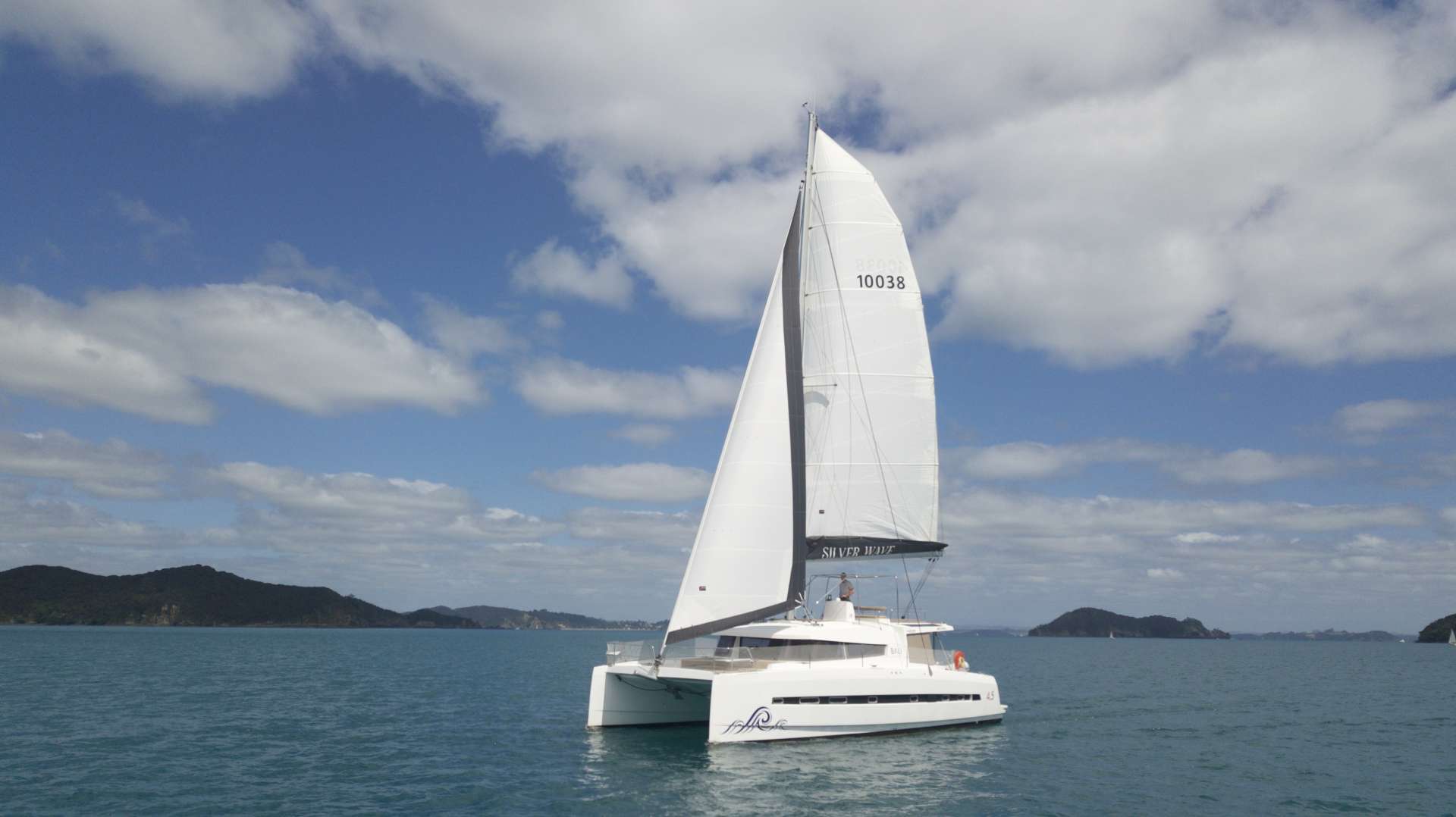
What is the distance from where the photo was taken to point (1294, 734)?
25.3 metres

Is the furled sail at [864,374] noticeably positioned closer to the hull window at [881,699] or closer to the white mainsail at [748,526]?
the white mainsail at [748,526]

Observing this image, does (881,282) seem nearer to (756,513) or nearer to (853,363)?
(853,363)

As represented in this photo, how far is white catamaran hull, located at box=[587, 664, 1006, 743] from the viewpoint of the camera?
1869 cm

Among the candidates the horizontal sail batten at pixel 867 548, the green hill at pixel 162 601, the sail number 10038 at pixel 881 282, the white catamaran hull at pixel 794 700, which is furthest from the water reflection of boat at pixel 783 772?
the green hill at pixel 162 601

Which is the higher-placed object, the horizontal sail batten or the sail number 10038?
the sail number 10038

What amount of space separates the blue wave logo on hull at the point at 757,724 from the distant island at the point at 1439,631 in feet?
629

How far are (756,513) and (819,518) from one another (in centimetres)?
314

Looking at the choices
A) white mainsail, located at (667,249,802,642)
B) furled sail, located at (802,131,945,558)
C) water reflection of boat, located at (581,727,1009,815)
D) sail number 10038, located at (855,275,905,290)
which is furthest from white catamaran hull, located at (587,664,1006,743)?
sail number 10038, located at (855,275,905,290)

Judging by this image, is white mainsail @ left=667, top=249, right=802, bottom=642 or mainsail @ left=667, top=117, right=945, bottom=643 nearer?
white mainsail @ left=667, top=249, right=802, bottom=642

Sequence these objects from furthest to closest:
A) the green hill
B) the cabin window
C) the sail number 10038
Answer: the green hill < the sail number 10038 < the cabin window

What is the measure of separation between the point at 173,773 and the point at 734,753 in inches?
417

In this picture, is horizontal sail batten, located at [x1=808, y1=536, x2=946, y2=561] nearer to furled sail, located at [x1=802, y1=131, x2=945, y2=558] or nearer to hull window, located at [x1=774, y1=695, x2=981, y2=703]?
furled sail, located at [x1=802, y1=131, x2=945, y2=558]

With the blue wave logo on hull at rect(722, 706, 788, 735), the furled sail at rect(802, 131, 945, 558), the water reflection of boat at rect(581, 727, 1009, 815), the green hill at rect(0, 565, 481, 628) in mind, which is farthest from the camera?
the green hill at rect(0, 565, 481, 628)

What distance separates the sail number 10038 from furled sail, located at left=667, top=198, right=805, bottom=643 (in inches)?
134
